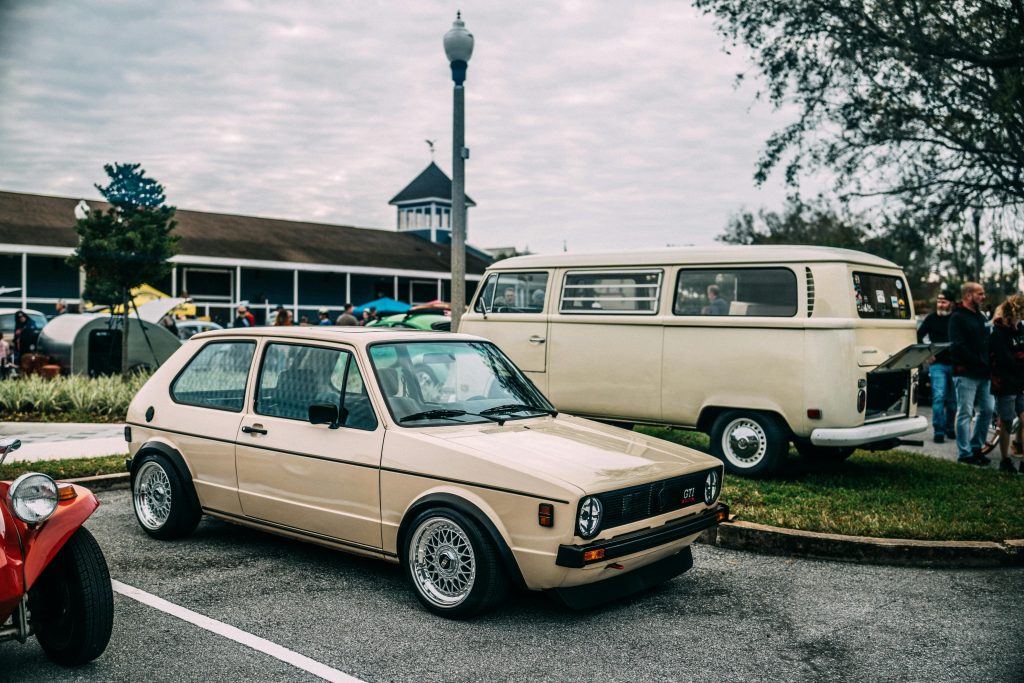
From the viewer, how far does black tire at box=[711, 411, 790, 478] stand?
846 cm

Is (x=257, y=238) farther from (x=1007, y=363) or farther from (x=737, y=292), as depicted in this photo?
(x=1007, y=363)

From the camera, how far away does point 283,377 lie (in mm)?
5902

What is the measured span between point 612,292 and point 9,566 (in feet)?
22.8

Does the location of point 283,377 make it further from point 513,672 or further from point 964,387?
point 964,387

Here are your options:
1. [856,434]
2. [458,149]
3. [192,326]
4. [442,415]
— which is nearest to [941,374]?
[856,434]

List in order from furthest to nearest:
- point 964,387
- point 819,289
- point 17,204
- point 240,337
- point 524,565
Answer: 1. point 17,204
2. point 964,387
3. point 819,289
4. point 240,337
5. point 524,565

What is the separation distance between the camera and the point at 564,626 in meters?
4.80

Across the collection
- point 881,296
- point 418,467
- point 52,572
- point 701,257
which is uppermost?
point 701,257

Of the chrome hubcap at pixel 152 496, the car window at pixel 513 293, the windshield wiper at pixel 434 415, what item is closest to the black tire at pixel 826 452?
the car window at pixel 513 293

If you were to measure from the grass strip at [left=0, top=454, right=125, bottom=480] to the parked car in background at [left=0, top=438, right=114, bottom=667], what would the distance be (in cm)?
447

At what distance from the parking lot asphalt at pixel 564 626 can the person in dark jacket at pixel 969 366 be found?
4313 millimetres

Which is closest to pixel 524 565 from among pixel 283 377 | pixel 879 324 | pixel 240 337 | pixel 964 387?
pixel 283 377

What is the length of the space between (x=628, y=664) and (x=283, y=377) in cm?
293

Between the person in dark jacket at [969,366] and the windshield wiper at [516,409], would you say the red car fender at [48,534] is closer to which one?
the windshield wiper at [516,409]
